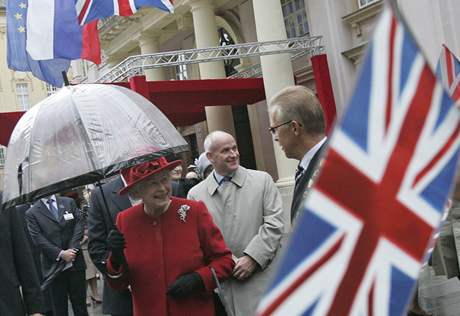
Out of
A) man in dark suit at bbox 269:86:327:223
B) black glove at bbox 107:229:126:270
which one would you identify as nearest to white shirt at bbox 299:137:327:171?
man in dark suit at bbox 269:86:327:223

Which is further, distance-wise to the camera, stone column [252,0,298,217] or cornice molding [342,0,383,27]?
stone column [252,0,298,217]

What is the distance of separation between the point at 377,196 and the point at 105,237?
3566 mm

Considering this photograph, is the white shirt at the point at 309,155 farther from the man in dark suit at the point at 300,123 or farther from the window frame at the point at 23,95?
the window frame at the point at 23,95

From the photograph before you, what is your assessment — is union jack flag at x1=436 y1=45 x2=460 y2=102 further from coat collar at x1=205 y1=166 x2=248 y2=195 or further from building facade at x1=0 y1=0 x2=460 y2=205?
building facade at x1=0 y1=0 x2=460 y2=205

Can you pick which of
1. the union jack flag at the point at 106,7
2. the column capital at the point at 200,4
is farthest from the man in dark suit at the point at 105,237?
the column capital at the point at 200,4

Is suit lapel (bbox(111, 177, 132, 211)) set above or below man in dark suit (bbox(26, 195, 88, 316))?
above

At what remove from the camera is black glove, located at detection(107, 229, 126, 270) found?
3486mm

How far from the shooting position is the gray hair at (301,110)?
3225mm

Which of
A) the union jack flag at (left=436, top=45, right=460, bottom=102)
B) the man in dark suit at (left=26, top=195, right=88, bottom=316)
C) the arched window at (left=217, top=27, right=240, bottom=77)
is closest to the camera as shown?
the union jack flag at (left=436, top=45, right=460, bottom=102)

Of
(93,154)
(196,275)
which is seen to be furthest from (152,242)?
(93,154)

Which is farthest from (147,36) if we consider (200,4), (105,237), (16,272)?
(16,272)

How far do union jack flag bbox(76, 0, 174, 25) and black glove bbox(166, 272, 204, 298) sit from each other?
672cm

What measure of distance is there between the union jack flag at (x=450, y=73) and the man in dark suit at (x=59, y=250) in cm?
502

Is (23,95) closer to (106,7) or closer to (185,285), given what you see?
(106,7)
